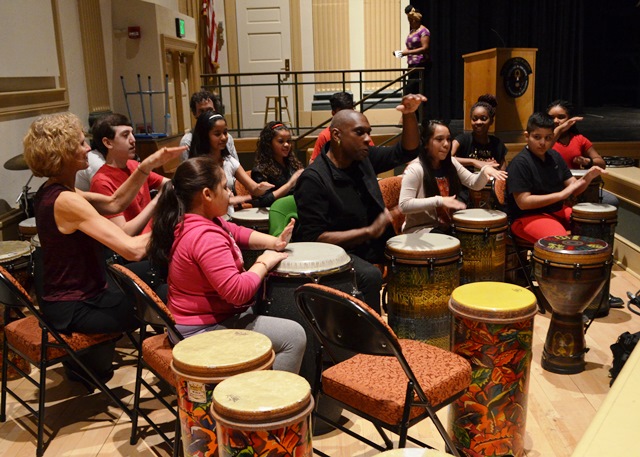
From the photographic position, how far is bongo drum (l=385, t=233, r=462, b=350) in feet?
11.3

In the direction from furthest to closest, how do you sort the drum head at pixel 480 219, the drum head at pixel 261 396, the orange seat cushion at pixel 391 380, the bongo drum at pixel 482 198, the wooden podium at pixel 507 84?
the wooden podium at pixel 507 84, the bongo drum at pixel 482 198, the drum head at pixel 480 219, the orange seat cushion at pixel 391 380, the drum head at pixel 261 396

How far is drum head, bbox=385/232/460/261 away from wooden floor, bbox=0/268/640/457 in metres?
0.83

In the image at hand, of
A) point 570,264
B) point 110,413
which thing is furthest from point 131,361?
point 570,264

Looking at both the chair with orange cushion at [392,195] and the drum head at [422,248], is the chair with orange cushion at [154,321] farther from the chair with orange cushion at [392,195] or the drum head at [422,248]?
the chair with orange cushion at [392,195]

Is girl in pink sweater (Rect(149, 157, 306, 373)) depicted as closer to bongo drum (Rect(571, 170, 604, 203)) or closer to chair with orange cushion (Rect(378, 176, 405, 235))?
chair with orange cushion (Rect(378, 176, 405, 235))

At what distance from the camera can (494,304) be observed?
2529mm

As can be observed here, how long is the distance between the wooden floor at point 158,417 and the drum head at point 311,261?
0.83 meters

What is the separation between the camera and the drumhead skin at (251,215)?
4.22 metres

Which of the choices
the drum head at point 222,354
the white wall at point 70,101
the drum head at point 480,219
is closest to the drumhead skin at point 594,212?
the drum head at point 480,219

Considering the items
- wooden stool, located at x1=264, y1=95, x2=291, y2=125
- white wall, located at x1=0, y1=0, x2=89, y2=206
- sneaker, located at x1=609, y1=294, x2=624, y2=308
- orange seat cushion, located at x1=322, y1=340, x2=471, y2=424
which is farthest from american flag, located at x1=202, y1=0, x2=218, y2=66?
orange seat cushion, located at x1=322, y1=340, x2=471, y2=424

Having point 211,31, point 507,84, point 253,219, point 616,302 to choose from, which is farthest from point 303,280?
point 211,31

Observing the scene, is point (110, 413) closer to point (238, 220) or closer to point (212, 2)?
point (238, 220)

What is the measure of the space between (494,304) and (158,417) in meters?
1.78

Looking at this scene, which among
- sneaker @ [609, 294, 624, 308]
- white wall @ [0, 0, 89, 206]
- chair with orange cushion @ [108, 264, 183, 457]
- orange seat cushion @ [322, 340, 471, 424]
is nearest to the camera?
orange seat cushion @ [322, 340, 471, 424]
